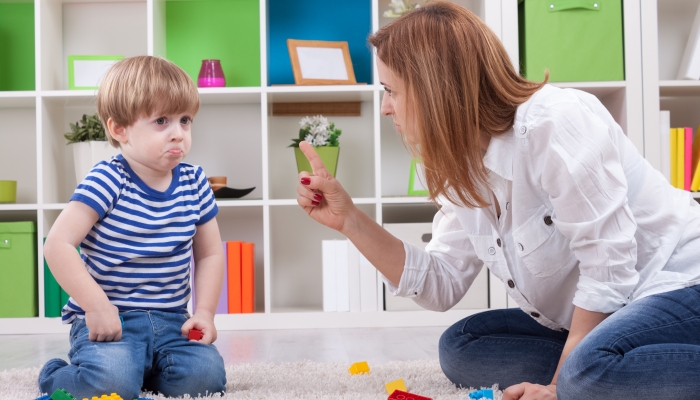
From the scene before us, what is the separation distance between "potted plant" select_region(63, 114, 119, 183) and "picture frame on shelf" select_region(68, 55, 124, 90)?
0.13 metres

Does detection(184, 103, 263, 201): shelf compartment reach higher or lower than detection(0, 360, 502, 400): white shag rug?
higher

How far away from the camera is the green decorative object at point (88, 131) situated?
2385mm

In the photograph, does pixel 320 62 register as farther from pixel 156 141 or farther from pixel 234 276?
pixel 156 141

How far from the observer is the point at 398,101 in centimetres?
108

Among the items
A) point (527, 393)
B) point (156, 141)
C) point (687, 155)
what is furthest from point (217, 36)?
point (527, 393)

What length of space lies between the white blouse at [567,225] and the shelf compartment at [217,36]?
1.61 m

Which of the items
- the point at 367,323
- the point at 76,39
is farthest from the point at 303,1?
the point at 367,323

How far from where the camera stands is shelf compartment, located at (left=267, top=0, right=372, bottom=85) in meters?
2.66

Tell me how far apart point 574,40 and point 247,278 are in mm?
1352

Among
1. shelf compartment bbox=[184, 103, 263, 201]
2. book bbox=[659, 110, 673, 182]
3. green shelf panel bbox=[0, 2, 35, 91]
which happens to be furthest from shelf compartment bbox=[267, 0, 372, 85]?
book bbox=[659, 110, 673, 182]

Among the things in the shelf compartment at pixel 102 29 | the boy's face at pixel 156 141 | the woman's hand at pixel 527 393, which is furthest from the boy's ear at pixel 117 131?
the shelf compartment at pixel 102 29

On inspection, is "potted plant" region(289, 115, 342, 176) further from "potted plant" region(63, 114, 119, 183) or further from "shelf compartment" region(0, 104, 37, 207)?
"shelf compartment" region(0, 104, 37, 207)

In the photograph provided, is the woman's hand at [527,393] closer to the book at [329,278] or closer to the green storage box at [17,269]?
the book at [329,278]

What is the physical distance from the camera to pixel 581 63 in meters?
2.30
